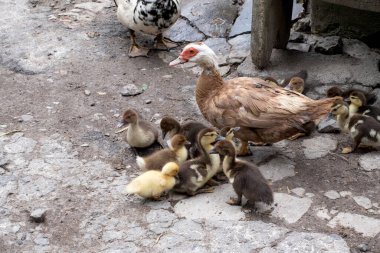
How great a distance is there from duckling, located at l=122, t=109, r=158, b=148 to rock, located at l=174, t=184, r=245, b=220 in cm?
81

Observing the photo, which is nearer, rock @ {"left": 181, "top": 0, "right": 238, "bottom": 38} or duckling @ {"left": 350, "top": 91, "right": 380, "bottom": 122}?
duckling @ {"left": 350, "top": 91, "right": 380, "bottom": 122}

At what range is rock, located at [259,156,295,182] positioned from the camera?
4.83m

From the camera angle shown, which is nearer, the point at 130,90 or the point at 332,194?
the point at 332,194

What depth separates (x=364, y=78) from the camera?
19.9 ft

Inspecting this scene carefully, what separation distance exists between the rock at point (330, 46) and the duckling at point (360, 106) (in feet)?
4.38

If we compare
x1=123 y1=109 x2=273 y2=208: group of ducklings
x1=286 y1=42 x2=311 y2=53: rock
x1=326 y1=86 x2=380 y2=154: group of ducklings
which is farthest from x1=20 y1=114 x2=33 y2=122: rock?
x1=286 y1=42 x2=311 y2=53: rock

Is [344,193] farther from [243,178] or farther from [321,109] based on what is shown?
[243,178]

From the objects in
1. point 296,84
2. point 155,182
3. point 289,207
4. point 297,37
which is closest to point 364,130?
point 289,207

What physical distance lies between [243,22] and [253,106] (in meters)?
2.66

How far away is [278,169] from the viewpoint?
4914mm

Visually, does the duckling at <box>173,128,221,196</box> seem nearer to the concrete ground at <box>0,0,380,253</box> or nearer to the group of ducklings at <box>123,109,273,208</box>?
the group of ducklings at <box>123,109,273,208</box>

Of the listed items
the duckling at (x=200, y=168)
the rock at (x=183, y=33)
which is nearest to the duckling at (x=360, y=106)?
the duckling at (x=200, y=168)

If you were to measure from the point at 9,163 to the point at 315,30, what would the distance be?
3.77 metres

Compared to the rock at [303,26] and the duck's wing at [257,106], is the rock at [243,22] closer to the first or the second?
the rock at [303,26]
